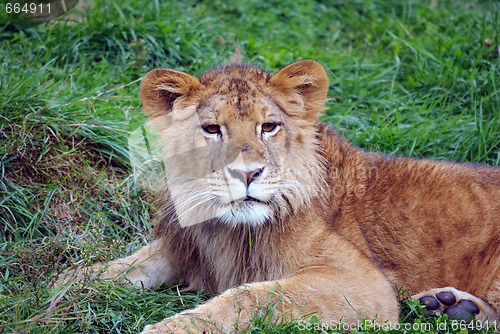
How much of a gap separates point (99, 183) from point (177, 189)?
4.62ft

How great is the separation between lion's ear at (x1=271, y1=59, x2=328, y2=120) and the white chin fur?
924 mm

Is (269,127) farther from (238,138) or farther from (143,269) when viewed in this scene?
(143,269)

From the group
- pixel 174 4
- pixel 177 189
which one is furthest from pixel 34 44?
pixel 177 189

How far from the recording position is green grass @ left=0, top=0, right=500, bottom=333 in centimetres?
433

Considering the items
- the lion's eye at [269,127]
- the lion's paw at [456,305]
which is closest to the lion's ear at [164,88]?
the lion's eye at [269,127]

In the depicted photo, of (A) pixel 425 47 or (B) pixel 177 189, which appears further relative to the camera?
(A) pixel 425 47

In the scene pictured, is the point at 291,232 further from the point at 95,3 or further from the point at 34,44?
the point at 95,3

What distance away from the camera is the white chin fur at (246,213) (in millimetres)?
3979

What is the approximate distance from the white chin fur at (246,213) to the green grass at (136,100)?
724mm

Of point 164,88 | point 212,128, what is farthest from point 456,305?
point 164,88

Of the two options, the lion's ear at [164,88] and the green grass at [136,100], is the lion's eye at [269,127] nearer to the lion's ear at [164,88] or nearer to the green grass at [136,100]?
the lion's ear at [164,88]

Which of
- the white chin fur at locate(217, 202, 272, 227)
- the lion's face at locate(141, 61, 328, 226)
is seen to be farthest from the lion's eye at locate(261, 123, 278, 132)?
the white chin fur at locate(217, 202, 272, 227)

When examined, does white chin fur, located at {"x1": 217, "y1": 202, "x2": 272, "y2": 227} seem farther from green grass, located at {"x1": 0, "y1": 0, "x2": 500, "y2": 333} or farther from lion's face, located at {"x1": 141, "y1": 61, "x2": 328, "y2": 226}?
green grass, located at {"x1": 0, "y1": 0, "x2": 500, "y2": 333}

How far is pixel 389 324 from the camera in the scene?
13.1 ft
